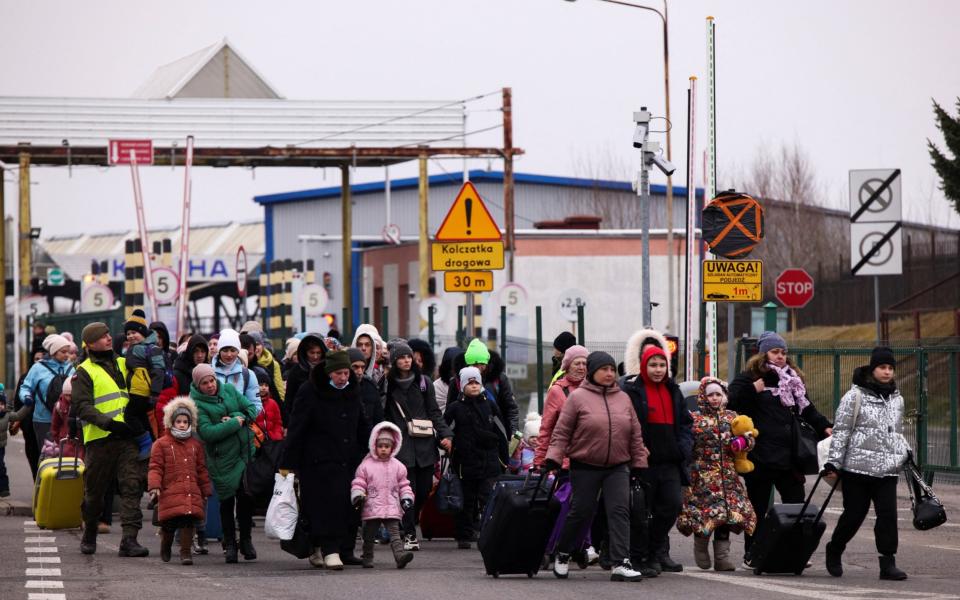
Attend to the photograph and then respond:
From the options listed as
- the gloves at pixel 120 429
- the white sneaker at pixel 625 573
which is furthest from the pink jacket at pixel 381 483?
the gloves at pixel 120 429

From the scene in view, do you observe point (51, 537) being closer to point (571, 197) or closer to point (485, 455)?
point (485, 455)

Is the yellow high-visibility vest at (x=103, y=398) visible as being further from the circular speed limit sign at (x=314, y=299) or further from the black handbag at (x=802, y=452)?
the circular speed limit sign at (x=314, y=299)

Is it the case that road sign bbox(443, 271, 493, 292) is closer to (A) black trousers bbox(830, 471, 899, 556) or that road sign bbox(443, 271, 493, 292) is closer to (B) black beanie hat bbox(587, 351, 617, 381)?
(B) black beanie hat bbox(587, 351, 617, 381)

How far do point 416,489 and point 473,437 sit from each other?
2.31 feet

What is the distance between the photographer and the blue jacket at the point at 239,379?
48.3ft

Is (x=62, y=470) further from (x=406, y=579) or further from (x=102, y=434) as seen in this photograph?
(x=406, y=579)

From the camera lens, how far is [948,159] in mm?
39281

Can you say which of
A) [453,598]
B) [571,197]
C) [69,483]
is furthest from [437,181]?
[453,598]

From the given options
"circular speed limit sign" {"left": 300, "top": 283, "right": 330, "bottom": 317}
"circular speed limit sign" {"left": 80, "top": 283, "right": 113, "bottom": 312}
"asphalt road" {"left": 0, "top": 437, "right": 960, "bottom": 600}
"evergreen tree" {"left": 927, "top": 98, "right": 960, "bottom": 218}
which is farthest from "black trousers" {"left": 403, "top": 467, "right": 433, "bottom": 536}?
"circular speed limit sign" {"left": 80, "top": 283, "right": 113, "bottom": 312}

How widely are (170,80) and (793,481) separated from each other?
1907 inches

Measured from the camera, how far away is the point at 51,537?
1680cm

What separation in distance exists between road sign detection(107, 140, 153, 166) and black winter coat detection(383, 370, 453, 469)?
3221 centimetres

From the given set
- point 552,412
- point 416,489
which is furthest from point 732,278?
point 552,412

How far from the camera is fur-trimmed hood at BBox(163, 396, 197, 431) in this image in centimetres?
1428
